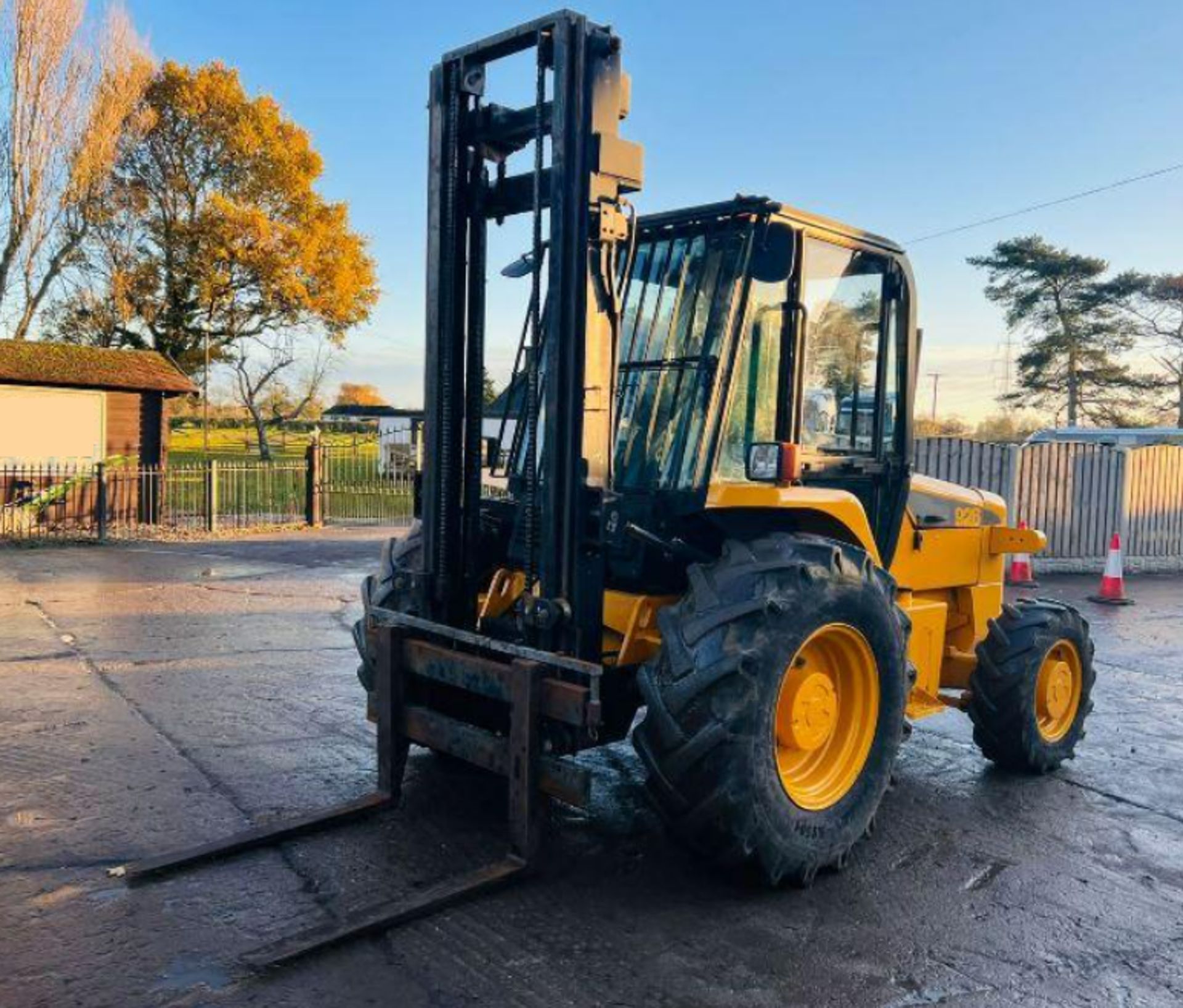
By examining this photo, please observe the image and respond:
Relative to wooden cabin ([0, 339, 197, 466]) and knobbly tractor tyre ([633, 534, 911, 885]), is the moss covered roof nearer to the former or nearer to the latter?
wooden cabin ([0, 339, 197, 466])

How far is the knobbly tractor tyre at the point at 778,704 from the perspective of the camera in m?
3.82

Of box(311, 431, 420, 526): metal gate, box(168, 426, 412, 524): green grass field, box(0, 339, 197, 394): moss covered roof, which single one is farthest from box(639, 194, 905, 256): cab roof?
box(0, 339, 197, 394): moss covered roof

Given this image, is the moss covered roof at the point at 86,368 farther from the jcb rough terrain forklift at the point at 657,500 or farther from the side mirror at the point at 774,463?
the side mirror at the point at 774,463

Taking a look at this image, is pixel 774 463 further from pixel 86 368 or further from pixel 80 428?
pixel 86 368

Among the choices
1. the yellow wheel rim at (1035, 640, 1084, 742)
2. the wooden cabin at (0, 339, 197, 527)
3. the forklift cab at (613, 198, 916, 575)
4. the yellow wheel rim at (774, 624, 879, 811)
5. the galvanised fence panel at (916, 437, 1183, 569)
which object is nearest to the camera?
the yellow wheel rim at (774, 624, 879, 811)

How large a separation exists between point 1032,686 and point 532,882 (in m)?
3.01

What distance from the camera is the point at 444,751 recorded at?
4.48 meters

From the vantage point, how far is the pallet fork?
373 cm

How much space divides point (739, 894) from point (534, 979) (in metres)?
1.03

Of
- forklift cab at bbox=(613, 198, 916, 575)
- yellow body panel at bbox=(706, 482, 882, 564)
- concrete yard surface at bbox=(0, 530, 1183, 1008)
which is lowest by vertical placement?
concrete yard surface at bbox=(0, 530, 1183, 1008)

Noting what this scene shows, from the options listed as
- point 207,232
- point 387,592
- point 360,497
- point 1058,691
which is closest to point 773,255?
point 387,592

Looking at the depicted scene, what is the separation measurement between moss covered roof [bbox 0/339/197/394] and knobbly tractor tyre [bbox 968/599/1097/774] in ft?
62.1

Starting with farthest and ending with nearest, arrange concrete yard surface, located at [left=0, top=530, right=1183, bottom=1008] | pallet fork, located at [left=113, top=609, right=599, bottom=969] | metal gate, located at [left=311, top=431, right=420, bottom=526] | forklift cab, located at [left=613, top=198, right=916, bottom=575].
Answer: metal gate, located at [left=311, top=431, right=420, bottom=526] → forklift cab, located at [left=613, top=198, right=916, bottom=575] → pallet fork, located at [left=113, top=609, right=599, bottom=969] → concrete yard surface, located at [left=0, top=530, right=1183, bottom=1008]

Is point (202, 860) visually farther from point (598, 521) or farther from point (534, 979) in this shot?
point (598, 521)
